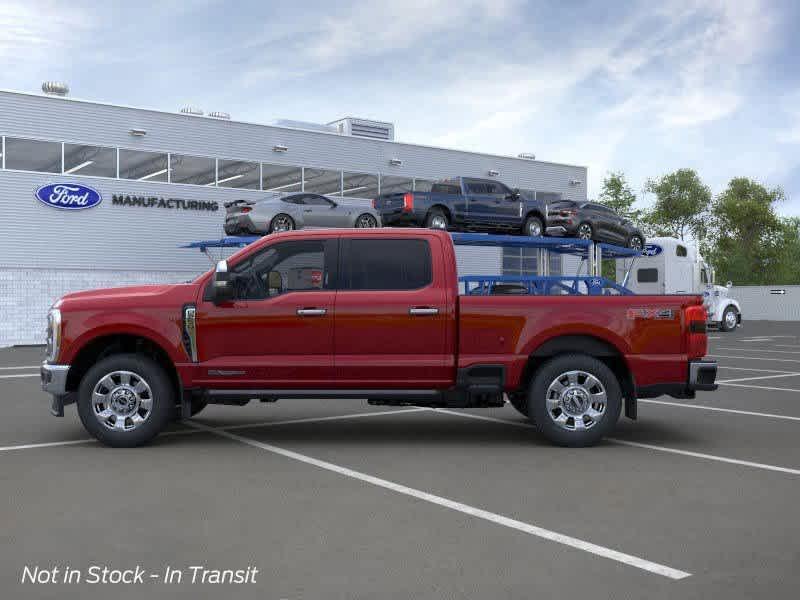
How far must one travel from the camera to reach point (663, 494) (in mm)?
6469

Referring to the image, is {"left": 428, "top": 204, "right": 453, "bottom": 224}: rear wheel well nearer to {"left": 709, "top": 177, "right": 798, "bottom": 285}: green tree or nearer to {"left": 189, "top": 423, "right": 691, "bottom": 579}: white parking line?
{"left": 189, "top": 423, "right": 691, "bottom": 579}: white parking line

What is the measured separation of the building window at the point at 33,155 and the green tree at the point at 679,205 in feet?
200

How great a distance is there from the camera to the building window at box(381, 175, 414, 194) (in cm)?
3734

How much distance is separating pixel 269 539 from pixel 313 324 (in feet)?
11.2

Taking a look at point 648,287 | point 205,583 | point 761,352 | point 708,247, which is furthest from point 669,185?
point 205,583

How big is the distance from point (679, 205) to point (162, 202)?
58.4 m

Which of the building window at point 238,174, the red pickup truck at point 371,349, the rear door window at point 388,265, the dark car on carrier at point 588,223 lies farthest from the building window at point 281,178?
the red pickup truck at point 371,349

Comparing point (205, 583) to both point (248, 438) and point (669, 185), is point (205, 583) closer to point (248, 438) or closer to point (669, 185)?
point (248, 438)

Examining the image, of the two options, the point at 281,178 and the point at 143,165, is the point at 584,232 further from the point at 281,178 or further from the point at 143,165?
the point at 143,165

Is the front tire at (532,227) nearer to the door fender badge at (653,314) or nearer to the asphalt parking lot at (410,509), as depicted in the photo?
the asphalt parking lot at (410,509)

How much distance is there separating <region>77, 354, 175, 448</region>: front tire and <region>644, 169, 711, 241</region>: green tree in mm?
76684

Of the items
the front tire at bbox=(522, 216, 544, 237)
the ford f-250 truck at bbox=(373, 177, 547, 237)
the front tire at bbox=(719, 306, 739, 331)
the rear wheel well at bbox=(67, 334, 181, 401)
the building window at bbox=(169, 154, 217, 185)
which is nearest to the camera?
the rear wheel well at bbox=(67, 334, 181, 401)

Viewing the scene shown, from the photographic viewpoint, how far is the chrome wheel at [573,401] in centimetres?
845

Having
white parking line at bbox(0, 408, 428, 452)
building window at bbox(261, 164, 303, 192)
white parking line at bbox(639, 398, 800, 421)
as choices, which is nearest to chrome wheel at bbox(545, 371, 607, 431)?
white parking line at bbox(0, 408, 428, 452)
